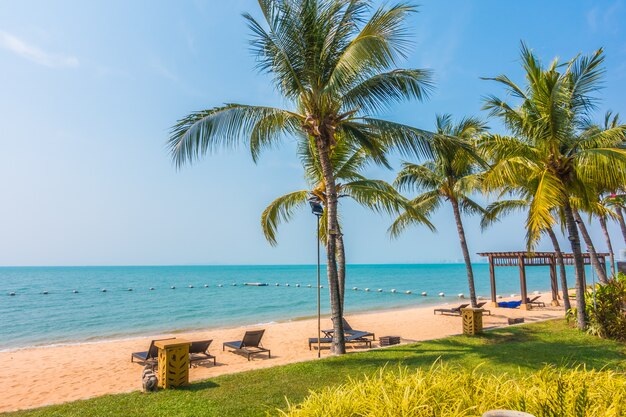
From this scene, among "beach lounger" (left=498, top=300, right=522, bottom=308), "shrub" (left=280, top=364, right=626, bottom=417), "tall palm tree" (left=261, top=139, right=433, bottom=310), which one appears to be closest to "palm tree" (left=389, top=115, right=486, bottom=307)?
"tall palm tree" (left=261, top=139, right=433, bottom=310)

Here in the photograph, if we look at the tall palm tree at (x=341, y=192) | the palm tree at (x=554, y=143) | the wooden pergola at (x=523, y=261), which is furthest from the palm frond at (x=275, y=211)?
the wooden pergola at (x=523, y=261)

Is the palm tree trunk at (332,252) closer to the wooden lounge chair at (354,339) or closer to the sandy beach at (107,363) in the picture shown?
the sandy beach at (107,363)

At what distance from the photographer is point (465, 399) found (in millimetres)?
3256

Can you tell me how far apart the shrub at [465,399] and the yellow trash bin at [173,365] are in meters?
4.32

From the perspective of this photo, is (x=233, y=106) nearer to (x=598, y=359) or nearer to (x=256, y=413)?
(x=256, y=413)

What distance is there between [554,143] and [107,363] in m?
14.7

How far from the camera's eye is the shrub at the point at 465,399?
2.93 metres

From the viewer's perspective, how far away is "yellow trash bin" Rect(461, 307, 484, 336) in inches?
450

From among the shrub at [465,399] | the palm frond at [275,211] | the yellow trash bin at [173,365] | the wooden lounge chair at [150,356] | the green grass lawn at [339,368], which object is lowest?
the wooden lounge chair at [150,356]

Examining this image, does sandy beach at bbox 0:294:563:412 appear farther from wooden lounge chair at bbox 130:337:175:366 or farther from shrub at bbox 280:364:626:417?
shrub at bbox 280:364:626:417

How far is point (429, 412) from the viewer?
3084mm

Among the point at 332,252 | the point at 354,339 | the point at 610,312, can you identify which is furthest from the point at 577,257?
the point at 332,252

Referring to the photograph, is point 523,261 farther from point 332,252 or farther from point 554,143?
point 332,252

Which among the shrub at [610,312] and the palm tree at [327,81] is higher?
the palm tree at [327,81]
